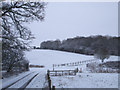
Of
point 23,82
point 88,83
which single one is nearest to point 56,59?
point 23,82

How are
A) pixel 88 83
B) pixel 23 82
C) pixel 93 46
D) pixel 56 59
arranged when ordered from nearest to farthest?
1. pixel 88 83
2. pixel 23 82
3. pixel 56 59
4. pixel 93 46

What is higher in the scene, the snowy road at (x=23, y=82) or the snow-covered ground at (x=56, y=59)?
the snowy road at (x=23, y=82)

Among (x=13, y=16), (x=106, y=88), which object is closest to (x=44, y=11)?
(x=13, y=16)

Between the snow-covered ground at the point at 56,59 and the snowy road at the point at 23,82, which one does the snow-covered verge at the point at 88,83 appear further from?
the snow-covered ground at the point at 56,59

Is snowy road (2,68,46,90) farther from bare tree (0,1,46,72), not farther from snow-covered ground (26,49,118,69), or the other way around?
snow-covered ground (26,49,118,69)

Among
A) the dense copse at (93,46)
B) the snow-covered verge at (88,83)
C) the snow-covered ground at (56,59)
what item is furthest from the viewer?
the dense copse at (93,46)

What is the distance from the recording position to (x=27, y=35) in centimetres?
→ 1318

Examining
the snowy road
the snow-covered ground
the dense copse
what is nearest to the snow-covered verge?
the snowy road

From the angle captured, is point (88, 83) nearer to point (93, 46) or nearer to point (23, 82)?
point (23, 82)

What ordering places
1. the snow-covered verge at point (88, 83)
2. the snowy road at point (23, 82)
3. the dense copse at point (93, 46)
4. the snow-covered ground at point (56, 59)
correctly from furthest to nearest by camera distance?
the dense copse at point (93, 46), the snow-covered ground at point (56, 59), the snowy road at point (23, 82), the snow-covered verge at point (88, 83)

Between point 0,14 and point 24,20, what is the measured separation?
2.40m

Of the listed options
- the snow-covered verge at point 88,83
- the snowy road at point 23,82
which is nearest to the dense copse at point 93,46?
the snow-covered verge at point 88,83

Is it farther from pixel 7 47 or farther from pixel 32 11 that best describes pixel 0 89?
pixel 32 11

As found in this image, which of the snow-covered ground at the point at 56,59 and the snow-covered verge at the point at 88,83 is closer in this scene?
the snow-covered verge at the point at 88,83
